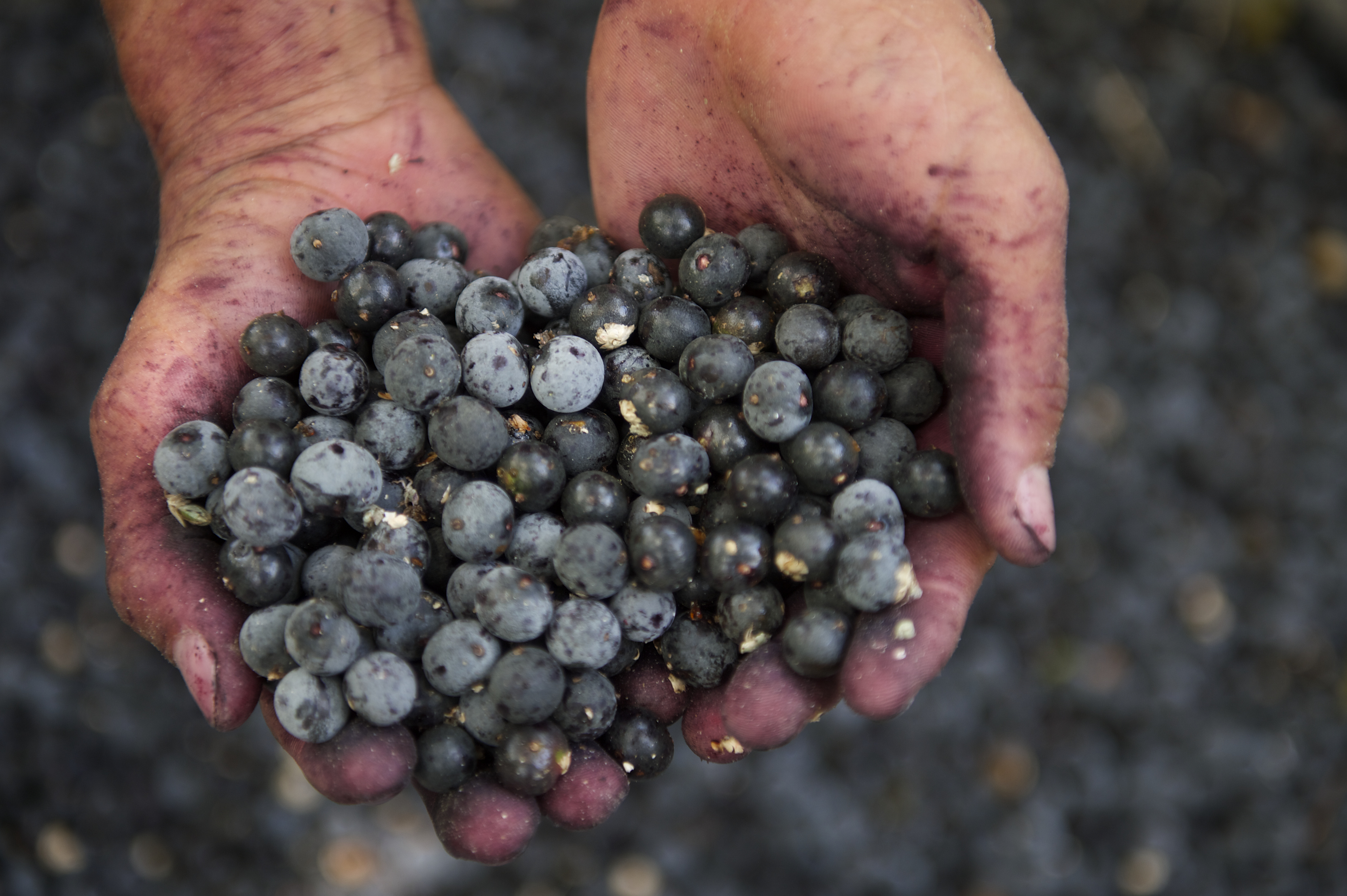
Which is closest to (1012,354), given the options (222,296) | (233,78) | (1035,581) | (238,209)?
(1035,581)

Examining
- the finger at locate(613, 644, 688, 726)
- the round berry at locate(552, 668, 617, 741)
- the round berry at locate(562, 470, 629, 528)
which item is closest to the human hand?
the round berry at locate(552, 668, 617, 741)

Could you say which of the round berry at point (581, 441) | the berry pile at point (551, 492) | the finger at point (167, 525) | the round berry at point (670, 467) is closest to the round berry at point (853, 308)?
the berry pile at point (551, 492)

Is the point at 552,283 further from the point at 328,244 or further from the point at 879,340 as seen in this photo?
the point at 879,340

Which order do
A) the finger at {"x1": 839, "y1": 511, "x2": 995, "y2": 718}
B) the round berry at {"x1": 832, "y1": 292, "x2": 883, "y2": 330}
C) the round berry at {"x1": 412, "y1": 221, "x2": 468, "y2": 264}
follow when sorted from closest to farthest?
the finger at {"x1": 839, "y1": 511, "x2": 995, "y2": 718}, the round berry at {"x1": 832, "y1": 292, "x2": 883, "y2": 330}, the round berry at {"x1": 412, "y1": 221, "x2": 468, "y2": 264}

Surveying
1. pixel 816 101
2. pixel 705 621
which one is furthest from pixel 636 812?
pixel 816 101

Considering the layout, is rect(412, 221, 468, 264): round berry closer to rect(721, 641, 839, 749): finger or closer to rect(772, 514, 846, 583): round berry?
rect(772, 514, 846, 583): round berry

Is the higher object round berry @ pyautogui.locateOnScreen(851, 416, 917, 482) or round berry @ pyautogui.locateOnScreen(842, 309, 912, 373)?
round berry @ pyautogui.locateOnScreen(842, 309, 912, 373)
